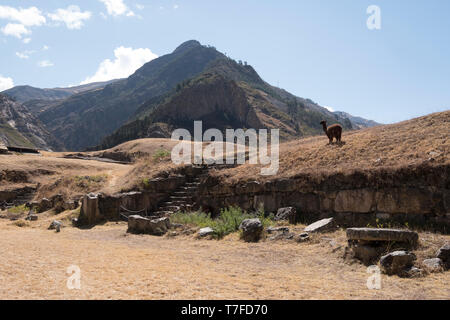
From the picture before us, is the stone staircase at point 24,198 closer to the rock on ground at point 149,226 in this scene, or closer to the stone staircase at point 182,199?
the stone staircase at point 182,199

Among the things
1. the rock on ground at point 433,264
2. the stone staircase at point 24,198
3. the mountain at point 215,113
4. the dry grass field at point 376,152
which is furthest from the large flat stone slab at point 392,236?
the mountain at point 215,113

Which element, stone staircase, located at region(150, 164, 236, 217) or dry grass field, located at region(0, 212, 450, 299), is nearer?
dry grass field, located at region(0, 212, 450, 299)

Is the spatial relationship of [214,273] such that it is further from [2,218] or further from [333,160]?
[2,218]

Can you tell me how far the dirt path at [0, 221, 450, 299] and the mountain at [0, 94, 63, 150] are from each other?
11747cm

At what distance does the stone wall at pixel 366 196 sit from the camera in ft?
27.6

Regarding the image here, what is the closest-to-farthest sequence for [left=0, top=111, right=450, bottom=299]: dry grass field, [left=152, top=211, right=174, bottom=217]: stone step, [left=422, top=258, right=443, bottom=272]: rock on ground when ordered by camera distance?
1. [left=0, top=111, right=450, bottom=299]: dry grass field
2. [left=422, top=258, right=443, bottom=272]: rock on ground
3. [left=152, top=211, right=174, bottom=217]: stone step

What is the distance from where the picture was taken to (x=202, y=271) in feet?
20.9

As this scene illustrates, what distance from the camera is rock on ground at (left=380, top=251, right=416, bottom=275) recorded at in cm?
598

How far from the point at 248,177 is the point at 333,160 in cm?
314

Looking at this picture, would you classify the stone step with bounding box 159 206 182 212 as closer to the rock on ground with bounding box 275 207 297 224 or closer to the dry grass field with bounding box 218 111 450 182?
the dry grass field with bounding box 218 111 450 182

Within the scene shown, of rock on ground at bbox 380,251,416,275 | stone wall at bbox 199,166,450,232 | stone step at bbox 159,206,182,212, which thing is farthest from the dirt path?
stone step at bbox 159,206,182,212

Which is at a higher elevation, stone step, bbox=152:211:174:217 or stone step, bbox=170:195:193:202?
stone step, bbox=170:195:193:202

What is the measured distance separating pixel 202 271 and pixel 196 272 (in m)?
0.15

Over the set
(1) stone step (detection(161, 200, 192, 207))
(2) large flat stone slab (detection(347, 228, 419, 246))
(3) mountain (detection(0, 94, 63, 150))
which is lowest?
(1) stone step (detection(161, 200, 192, 207))
